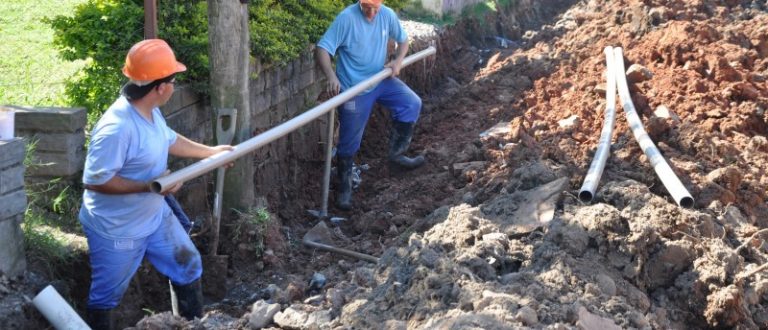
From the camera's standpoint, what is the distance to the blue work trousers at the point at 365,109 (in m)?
8.72

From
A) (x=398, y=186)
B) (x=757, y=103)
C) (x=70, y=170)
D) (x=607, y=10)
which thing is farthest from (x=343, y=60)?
(x=607, y=10)

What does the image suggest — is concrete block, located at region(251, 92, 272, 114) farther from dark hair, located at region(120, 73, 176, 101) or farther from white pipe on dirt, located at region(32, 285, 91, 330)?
white pipe on dirt, located at region(32, 285, 91, 330)

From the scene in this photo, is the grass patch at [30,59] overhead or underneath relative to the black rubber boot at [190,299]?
overhead

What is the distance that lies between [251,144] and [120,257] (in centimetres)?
119

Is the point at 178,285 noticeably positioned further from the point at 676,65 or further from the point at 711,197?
the point at 676,65

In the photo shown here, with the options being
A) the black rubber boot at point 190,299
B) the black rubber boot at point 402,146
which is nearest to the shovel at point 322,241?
the black rubber boot at point 190,299

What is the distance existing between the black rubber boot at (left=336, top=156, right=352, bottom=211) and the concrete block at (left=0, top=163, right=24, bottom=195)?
3.69 m

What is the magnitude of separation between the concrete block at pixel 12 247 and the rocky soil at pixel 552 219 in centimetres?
85

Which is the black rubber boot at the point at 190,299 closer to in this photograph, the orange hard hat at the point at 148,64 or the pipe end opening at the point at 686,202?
the orange hard hat at the point at 148,64

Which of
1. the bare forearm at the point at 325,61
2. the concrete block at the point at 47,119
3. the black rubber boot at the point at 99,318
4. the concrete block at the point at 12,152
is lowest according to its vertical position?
the black rubber boot at the point at 99,318

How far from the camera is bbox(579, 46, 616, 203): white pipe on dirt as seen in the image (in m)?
6.85

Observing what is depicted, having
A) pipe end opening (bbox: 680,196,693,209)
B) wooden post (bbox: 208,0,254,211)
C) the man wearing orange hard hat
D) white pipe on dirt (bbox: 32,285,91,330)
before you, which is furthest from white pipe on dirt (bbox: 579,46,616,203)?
white pipe on dirt (bbox: 32,285,91,330)

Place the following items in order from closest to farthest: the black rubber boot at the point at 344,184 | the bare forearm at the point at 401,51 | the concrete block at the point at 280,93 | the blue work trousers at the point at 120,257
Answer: the blue work trousers at the point at 120,257 → the concrete block at the point at 280,93 → the black rubber boot at the point at 344,184 → the bare forearm at the point at 401,51

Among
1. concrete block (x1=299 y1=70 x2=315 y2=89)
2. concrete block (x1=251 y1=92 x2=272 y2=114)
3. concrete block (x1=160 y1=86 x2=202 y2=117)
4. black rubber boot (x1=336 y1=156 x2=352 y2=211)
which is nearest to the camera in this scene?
concrete block (x1=160 y1=86 x2=202 y2=117)
